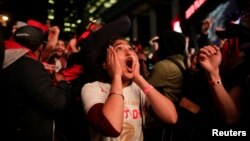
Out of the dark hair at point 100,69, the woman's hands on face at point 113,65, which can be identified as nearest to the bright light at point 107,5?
the dark hair at point 100,69

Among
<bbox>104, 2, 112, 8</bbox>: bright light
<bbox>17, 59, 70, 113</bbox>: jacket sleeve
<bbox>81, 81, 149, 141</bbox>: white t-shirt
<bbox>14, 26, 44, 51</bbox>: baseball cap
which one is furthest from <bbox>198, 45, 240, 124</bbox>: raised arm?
<bbox>104, 2, 112, 8</bbox>: bright light

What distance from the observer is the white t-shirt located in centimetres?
255

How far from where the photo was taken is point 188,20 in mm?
9055

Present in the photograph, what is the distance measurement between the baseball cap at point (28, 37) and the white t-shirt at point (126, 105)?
0.90 metres

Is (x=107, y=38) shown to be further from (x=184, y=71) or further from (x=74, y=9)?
(x=74, y=9)

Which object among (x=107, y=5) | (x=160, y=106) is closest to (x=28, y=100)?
(x=160, y=106)

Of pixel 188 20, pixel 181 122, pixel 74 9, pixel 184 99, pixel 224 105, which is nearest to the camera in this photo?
pixel 224 105

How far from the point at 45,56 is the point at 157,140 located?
5.74 feet

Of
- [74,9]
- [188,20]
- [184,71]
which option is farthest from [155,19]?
[184,71]

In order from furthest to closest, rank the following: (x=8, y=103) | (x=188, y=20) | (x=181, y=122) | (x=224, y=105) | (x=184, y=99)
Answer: (x=188, y=20) → (x=181, y=122) → (x=184, y=99) → (x=8, y=103) → (x=224, y=105)

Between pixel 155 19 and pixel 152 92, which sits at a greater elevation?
pixel 155 19

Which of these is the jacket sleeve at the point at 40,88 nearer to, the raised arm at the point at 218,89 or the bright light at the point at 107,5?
the raised arm at the point at 218,89

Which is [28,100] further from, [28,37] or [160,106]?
[160,106]

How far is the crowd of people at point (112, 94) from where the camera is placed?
8.20 ft
